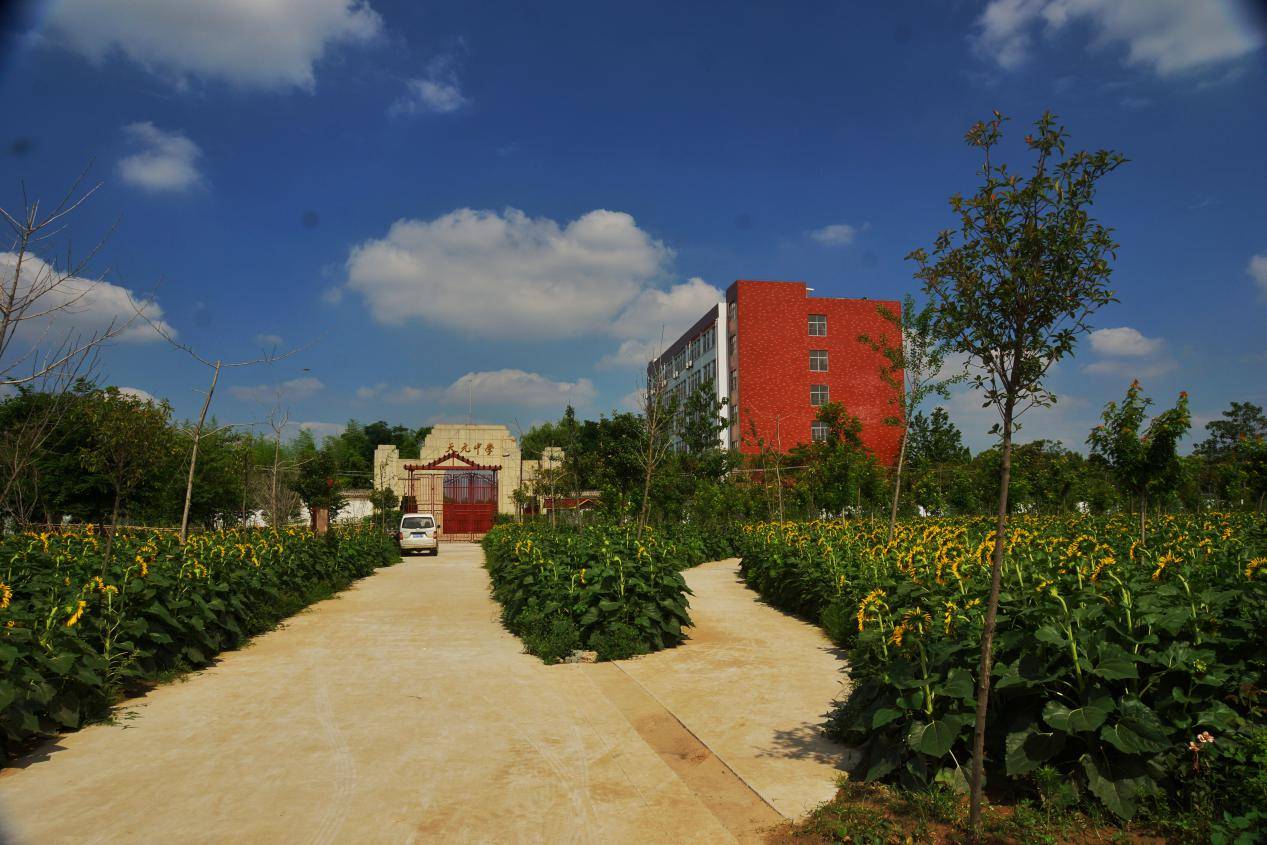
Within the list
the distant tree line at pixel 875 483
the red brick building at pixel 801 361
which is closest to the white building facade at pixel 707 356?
the red brick building at pixel 801 361

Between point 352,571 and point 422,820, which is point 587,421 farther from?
point 422,820

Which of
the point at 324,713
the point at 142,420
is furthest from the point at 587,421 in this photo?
the point at 324,713

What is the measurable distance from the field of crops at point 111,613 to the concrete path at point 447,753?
1.03ft

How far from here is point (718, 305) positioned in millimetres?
54219

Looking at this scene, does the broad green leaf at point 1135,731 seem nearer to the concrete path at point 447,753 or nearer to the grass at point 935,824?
the grass at point 935,824

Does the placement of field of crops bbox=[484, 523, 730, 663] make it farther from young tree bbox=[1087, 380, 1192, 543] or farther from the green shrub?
young tree bbox=[1087, 380, 1192, 543]

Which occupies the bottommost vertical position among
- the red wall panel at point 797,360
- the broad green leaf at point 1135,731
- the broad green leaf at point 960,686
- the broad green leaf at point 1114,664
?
the broad green leaf at point 1135,731

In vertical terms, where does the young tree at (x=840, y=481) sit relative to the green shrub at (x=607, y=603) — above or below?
above

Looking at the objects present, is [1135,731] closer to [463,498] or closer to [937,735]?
[937,735]

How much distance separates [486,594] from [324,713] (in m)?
8.94

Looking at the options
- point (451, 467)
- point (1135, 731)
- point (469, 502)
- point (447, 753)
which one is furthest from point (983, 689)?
point (469, 502)

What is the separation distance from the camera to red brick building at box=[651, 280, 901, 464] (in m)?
50.2

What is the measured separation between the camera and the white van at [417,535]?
90.5 feet

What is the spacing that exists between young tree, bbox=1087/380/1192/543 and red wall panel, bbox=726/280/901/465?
37.2 meters
